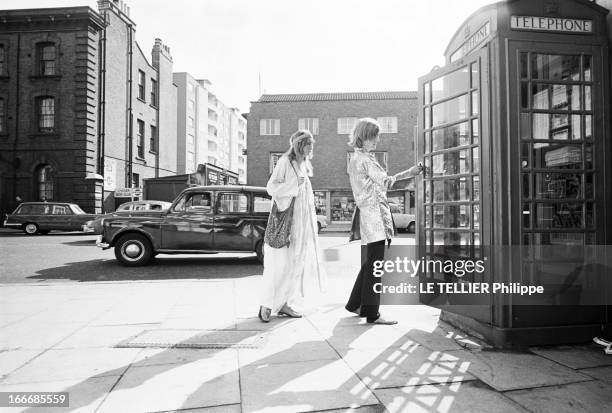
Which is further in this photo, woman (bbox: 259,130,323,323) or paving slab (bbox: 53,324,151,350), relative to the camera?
woman (bbox: 259,130,323,323)

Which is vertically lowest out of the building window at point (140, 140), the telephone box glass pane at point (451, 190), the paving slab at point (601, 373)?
the paving slab at point (601, 373)

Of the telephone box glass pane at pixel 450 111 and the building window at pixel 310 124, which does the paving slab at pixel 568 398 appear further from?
the building window at pixel 310 124

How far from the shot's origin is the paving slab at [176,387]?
95.3 inches

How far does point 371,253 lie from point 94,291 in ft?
14.3

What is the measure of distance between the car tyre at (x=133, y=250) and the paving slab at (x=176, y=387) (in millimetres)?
6682

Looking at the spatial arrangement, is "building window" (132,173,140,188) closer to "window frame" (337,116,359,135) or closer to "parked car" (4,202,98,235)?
"parked car" (4,202,98,235)

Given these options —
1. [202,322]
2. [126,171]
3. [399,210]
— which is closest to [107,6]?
[126,171]

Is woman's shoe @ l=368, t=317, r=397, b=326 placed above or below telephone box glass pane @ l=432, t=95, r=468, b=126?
below

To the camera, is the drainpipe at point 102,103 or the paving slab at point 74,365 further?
the drainpipe at point 102,103

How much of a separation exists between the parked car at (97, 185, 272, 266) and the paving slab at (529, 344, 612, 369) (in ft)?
21.5

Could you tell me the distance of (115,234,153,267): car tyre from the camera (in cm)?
920

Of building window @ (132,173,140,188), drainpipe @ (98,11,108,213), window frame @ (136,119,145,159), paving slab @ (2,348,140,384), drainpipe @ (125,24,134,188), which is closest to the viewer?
paving slab @ (2,348,140,384)

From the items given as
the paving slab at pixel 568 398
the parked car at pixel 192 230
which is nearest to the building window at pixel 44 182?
the parked car at pixel 192 230

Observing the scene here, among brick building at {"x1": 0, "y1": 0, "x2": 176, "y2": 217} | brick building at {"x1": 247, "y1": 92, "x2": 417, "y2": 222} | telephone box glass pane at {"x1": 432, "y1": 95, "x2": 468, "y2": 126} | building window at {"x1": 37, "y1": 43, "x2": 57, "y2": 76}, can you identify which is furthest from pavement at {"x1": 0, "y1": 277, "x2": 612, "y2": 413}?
brick building at {"x1": 247, "y1": 92, "x2": 417, "y2": 222}
